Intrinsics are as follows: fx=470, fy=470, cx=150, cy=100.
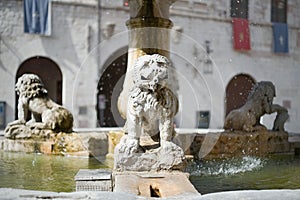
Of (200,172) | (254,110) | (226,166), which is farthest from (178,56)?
(200,172)

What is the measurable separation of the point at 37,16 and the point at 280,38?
8812mm

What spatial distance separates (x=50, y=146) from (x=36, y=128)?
50 centimetres

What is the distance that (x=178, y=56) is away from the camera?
1606 cm

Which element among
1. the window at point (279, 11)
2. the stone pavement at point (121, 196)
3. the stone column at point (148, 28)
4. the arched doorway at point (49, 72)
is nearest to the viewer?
the stone pavement at point (121, 196)

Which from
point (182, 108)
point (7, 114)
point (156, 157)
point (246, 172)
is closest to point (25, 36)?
point (7, 114)

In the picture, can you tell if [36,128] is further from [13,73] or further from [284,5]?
[284,5]

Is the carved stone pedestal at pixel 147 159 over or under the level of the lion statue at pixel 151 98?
under

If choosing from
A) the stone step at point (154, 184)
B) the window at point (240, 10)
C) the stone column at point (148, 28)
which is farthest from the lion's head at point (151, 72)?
the window at point (240, 10)

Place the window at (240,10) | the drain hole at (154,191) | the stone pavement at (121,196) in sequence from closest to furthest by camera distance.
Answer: the stone pavement at (121,196) → the drain hole at (154,191) → the window at (240,10)

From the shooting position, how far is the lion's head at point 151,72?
3.80m

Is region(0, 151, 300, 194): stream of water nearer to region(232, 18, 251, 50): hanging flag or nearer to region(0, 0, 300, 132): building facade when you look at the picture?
region(0, 0, 300, 132): building facade

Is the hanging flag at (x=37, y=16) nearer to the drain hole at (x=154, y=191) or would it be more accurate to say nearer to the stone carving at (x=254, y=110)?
the stone carving at (x=254, y=110)

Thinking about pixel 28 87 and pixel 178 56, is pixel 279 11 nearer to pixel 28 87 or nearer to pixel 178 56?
pixel 178 56

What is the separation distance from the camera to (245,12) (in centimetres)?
1709
